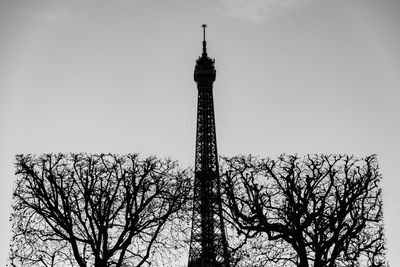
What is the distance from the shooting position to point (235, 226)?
76.6ft

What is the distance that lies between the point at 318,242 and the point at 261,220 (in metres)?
2.29

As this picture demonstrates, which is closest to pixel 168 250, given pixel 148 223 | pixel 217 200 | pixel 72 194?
pixel 148 223

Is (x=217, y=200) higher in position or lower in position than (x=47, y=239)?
higher

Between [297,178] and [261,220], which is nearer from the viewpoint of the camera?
[261,220]

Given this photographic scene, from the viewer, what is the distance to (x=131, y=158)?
25.5m

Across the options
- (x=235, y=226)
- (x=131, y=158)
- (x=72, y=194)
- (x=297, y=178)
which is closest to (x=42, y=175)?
(x=72, y=194)

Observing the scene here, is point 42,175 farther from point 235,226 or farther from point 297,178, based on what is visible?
point 297,178

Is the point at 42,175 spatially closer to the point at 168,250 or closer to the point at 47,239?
the point at 47,239

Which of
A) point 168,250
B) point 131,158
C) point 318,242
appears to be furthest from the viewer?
point 131,158

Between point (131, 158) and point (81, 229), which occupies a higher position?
point (131, 158)

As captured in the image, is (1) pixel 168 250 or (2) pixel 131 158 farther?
(2) pixel 131 158

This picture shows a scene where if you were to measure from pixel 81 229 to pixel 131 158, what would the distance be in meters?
3.69

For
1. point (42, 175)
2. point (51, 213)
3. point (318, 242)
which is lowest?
point (318, 242)

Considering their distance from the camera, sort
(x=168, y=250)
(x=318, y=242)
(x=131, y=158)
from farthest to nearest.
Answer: (x=131, y=158), (x=168, y=250), (x=318, y=242)
